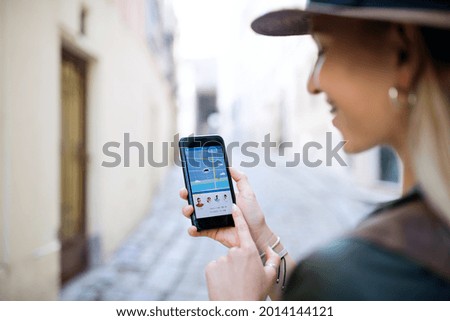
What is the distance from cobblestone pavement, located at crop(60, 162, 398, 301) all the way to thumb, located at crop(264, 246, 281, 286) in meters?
1.35

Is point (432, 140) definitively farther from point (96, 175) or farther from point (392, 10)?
point (96, 175)

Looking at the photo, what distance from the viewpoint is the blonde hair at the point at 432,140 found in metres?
0.62

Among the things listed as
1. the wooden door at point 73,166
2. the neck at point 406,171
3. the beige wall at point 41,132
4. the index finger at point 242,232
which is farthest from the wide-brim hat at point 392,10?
the wooden door at point 73,166

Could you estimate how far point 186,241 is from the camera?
472 cm

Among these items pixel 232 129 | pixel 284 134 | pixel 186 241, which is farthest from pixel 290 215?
pixel 232 129

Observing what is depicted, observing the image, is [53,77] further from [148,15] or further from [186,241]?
[148,15]

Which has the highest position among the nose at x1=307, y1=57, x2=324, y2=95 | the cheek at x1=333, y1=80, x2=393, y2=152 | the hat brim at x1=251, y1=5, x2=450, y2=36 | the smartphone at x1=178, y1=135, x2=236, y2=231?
the hat brim at x1=251, y1=5, x2=450, y2=36

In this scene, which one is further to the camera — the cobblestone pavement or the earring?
the cobblestone pavement

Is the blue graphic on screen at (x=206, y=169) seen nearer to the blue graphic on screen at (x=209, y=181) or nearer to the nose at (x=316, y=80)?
the blue graphic on screen at (x=209, y=181)

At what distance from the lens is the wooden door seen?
10.8ft

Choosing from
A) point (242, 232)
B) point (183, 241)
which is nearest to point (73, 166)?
point (183, 241)

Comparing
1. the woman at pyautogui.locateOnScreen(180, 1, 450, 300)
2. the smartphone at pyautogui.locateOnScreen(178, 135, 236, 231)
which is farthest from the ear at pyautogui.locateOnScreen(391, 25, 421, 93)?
the smartphone at pyautogui.locateOnScreen(178, 135, 236, 231)

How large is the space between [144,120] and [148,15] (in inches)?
71.9

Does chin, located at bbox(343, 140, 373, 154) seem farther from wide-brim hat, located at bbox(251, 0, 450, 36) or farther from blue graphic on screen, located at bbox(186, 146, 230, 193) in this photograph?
blue graphic on screen, located at bbox(186, 146, 230, 193)
